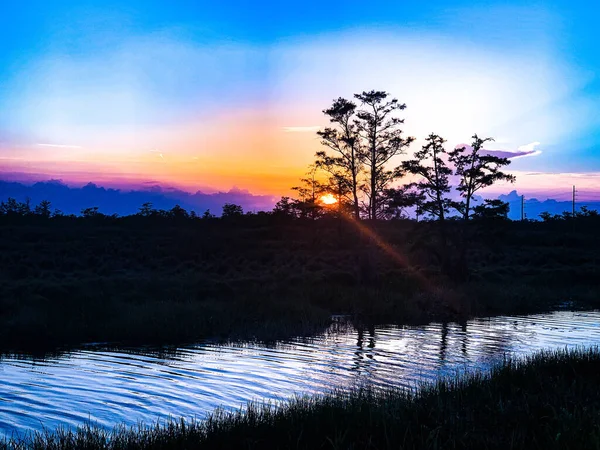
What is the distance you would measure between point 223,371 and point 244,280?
2121 cm

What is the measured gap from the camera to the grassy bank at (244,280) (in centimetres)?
2062

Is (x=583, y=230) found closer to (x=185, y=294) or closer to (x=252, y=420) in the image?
(x=185, y=294)

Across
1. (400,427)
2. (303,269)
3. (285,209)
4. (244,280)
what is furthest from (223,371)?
(285,209)

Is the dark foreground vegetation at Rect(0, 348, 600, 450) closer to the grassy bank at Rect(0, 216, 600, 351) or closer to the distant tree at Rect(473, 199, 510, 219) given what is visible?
the grassy bank at Rect(0, 216, 600, 351)

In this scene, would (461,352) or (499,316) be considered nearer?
(461,352)

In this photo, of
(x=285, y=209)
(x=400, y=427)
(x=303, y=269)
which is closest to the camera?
(x=400, y=427)

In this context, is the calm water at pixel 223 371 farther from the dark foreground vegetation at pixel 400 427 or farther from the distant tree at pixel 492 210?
the distant tree at pixel 492 210

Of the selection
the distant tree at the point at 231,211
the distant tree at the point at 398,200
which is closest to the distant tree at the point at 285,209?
the distant tree at the point at 231,211

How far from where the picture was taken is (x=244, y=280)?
117 feet

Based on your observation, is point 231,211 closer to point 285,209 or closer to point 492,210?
point 285,209

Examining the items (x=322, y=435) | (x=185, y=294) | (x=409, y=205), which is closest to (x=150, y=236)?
(x=409, y=205)

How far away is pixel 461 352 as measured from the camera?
17766 millimetres


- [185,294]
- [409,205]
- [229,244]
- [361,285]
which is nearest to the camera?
[185,294]

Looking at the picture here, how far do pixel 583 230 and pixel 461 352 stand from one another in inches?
3310
